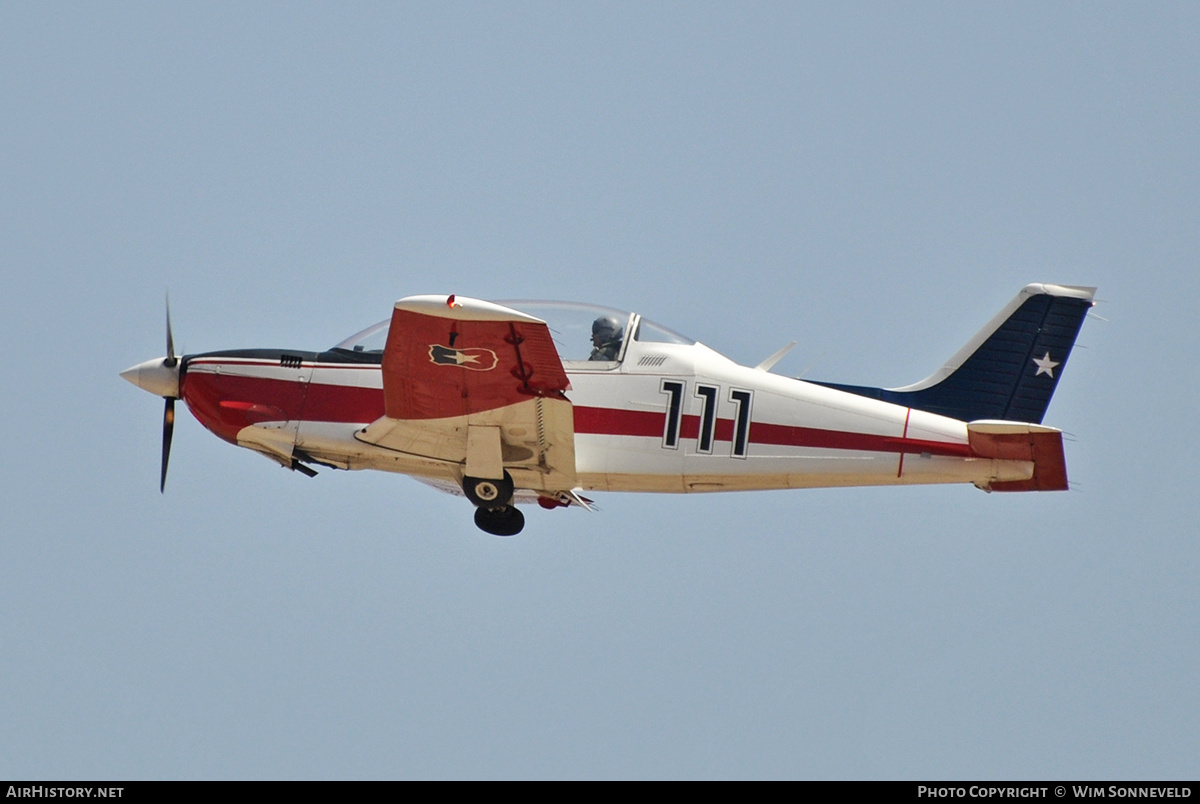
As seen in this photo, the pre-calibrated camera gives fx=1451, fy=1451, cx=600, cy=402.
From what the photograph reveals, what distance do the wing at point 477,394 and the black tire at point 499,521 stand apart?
0.50 meters

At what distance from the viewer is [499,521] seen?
13281 mm

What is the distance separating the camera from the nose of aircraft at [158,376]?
1339 centimetres

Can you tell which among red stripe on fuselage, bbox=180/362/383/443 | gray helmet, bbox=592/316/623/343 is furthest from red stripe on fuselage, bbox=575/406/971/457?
red stripe on fuselage, bbox=180/362/383/443

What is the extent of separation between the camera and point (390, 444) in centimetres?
1253

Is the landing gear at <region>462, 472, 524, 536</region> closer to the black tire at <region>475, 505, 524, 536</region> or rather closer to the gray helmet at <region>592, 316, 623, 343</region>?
the black tire at <region>475, 505, 524, 536</region>

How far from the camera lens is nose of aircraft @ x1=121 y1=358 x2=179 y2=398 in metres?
13.4

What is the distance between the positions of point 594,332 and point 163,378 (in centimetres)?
410

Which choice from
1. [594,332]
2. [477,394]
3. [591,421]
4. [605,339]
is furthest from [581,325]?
[477,394]

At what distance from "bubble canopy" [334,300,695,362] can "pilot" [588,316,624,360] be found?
19 mm

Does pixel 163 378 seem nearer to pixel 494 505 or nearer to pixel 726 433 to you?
pixel 494 505
